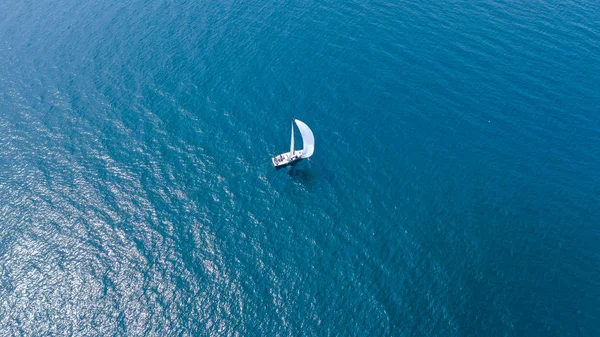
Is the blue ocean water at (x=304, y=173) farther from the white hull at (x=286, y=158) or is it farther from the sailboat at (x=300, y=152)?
the sailboat at (x=300, y=152)

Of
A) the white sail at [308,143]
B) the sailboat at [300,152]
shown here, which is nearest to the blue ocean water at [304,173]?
the sailboat at [300,152]

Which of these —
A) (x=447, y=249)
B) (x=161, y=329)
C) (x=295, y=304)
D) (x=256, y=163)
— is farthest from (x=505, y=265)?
(x=161, y=329)

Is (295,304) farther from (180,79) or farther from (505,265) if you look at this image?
(180,79)

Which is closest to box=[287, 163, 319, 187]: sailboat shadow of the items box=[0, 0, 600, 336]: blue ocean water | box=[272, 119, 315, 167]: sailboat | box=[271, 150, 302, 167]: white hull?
box=[0, 0, 600, 336]: blue ocean water

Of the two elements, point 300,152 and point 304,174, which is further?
point 304,174

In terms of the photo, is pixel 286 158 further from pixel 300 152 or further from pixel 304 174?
pixel 304 174

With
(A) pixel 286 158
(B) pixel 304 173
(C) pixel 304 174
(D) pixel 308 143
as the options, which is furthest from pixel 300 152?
(C) pixel 304 174
